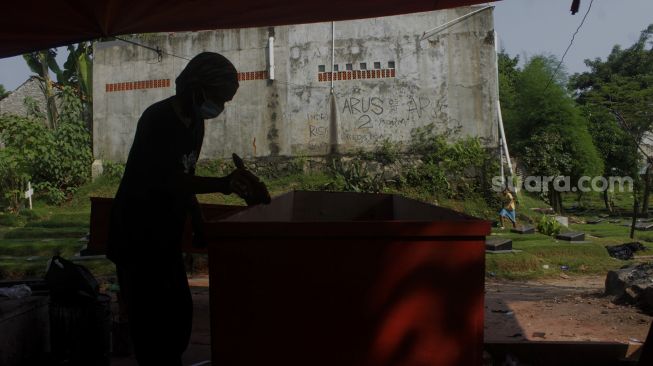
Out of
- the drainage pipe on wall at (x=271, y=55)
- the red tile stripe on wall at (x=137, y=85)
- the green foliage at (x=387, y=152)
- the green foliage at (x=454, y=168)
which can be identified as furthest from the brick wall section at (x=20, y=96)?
the green foliage at (x=454, y=168)

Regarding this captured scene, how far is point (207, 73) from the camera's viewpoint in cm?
265

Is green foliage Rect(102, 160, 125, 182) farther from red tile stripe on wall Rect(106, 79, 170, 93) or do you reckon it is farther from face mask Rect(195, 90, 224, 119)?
face mask Rect(195, 90, 224, 119)

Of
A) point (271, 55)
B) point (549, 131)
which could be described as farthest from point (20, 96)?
point (549, 131)

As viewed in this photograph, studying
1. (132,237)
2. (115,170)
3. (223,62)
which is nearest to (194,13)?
(223,62)

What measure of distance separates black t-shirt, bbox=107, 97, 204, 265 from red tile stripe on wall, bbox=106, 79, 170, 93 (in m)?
12.7

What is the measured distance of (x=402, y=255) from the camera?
1.92m

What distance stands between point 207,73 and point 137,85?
43.0 feet

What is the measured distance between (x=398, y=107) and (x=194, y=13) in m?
9.70

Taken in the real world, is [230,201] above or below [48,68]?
below

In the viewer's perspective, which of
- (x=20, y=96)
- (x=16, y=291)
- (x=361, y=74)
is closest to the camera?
(x=16, y=291)

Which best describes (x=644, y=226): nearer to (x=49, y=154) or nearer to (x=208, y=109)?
(x=49, y=154)

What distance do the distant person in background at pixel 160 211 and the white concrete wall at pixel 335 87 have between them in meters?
11.4

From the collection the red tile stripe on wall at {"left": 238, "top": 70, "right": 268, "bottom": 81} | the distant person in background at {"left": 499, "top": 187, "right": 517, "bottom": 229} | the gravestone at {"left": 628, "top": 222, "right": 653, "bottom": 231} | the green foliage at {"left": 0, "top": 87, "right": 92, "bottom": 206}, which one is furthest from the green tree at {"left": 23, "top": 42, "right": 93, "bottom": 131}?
the gravestone at {"left": 628, "top": 222, "right": 653, "bottom": 231}

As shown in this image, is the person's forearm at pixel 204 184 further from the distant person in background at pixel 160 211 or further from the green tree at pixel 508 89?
the green tree at pixel 508 89
